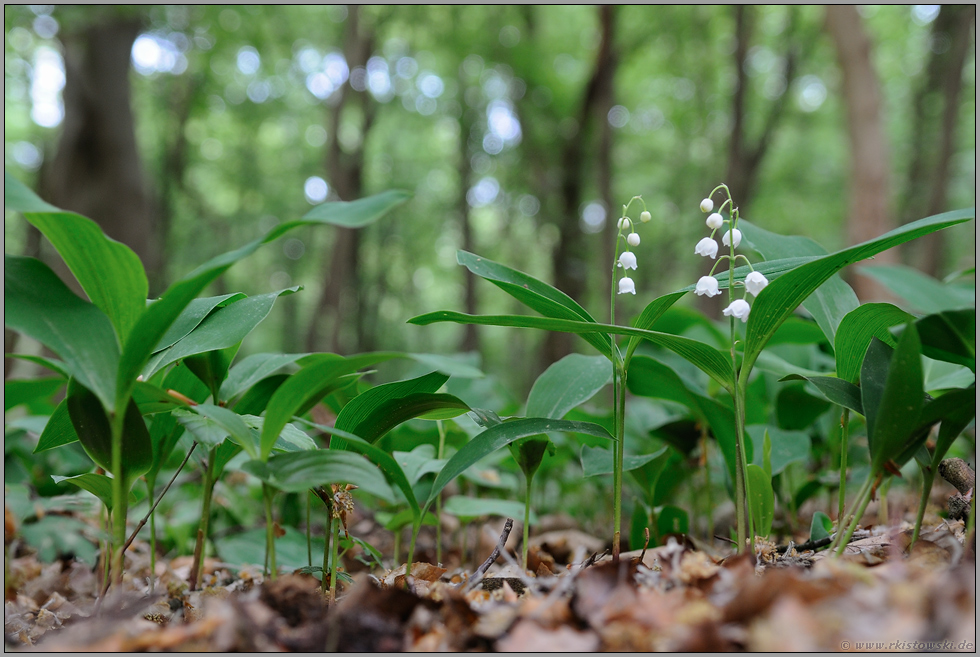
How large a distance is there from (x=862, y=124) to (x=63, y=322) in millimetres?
5017

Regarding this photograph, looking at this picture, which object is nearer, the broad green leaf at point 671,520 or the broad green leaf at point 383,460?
the broad green leaf at point 383,460

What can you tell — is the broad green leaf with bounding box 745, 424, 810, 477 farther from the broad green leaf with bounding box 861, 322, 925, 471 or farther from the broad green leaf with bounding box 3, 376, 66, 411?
the broad green leaf with bounding box 3, 376, 66, 411

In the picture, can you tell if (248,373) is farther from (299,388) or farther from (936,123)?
(936,123)

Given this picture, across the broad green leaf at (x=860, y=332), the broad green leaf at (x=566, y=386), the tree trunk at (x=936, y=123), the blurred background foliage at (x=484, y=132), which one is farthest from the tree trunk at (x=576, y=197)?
the broad green leaf at (x=860, y=332)

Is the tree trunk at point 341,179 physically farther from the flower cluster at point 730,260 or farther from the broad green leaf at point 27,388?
the flower cluster at point 730,260

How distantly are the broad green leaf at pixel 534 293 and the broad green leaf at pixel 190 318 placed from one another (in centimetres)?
47

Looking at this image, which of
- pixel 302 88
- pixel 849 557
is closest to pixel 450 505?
pixel 849 557

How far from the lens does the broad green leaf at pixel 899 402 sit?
73 cm

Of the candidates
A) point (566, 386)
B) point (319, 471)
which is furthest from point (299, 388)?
point (566, 386)

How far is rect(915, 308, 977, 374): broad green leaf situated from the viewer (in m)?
0.77

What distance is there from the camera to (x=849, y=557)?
2.97ft

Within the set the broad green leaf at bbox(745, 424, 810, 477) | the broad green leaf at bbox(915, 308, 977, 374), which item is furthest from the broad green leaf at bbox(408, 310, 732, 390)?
the broad green leaf at bbox(745, 424, 810, 477)

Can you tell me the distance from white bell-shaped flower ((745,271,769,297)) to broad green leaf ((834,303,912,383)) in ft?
0.56

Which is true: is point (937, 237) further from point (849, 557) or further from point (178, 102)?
point (178, 102)
